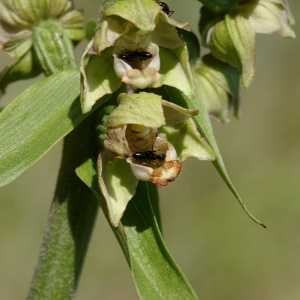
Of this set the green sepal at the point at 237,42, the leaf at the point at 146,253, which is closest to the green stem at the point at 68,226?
the leaf at the point at 146,253

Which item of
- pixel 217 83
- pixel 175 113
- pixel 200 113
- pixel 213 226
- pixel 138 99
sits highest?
pixel 138 99

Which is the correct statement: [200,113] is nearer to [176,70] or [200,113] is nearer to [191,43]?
[176,70]

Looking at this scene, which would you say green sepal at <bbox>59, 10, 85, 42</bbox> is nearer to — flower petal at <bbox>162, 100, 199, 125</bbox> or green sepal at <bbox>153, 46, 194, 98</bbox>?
green sepal at <bbox>153, 46, 194, 98</bbox>

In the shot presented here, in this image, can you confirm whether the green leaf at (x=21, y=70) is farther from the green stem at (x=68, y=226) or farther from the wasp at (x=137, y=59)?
the wasp at (x=137, y=59)

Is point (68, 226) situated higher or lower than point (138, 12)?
lower

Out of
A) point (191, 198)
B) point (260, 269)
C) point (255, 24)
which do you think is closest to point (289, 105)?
point (191, 198)

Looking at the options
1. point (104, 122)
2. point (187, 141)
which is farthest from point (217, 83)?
point (104, 122)
